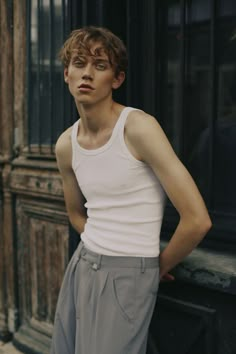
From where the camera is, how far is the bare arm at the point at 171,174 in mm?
1864

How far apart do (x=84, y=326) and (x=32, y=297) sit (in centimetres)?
181

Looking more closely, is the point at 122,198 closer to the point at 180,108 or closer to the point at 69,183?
the point at 69,183

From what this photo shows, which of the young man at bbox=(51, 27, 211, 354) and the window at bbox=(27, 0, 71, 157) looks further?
the window at bbox=(27, 0, 71, 157)

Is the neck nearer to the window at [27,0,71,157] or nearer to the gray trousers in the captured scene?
the gray trousers

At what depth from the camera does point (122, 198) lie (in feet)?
6.64

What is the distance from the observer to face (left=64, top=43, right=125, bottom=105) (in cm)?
200

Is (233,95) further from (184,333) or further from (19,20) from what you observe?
(19,20)

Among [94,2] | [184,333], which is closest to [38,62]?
[94,2]

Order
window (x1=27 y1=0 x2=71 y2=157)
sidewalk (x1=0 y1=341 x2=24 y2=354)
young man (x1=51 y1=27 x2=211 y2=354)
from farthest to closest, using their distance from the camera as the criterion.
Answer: sidewalk (x1=0 y1=341 x2=24 y2=354)
window (x1=27 y1=0 x2=71 y2=157)
young man (x1=51 y1=27 x2=211 y2=354)

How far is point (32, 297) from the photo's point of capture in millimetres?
3783

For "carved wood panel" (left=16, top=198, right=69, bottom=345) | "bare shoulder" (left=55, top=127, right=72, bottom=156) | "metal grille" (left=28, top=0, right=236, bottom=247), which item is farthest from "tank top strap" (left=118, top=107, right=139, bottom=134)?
"carved wood panel" (left=16, top=198, right=69, bottom=345)

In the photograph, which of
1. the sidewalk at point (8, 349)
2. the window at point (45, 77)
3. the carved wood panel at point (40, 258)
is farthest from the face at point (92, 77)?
the sidewalk at point (8, 349)

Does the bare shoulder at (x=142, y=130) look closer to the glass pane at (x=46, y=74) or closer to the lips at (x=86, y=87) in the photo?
Result: the lips at (x=86, y=87)

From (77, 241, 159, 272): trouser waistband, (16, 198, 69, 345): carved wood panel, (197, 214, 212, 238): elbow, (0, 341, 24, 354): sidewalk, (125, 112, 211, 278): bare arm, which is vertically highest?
(125, 112, 211, 278): bare arm
